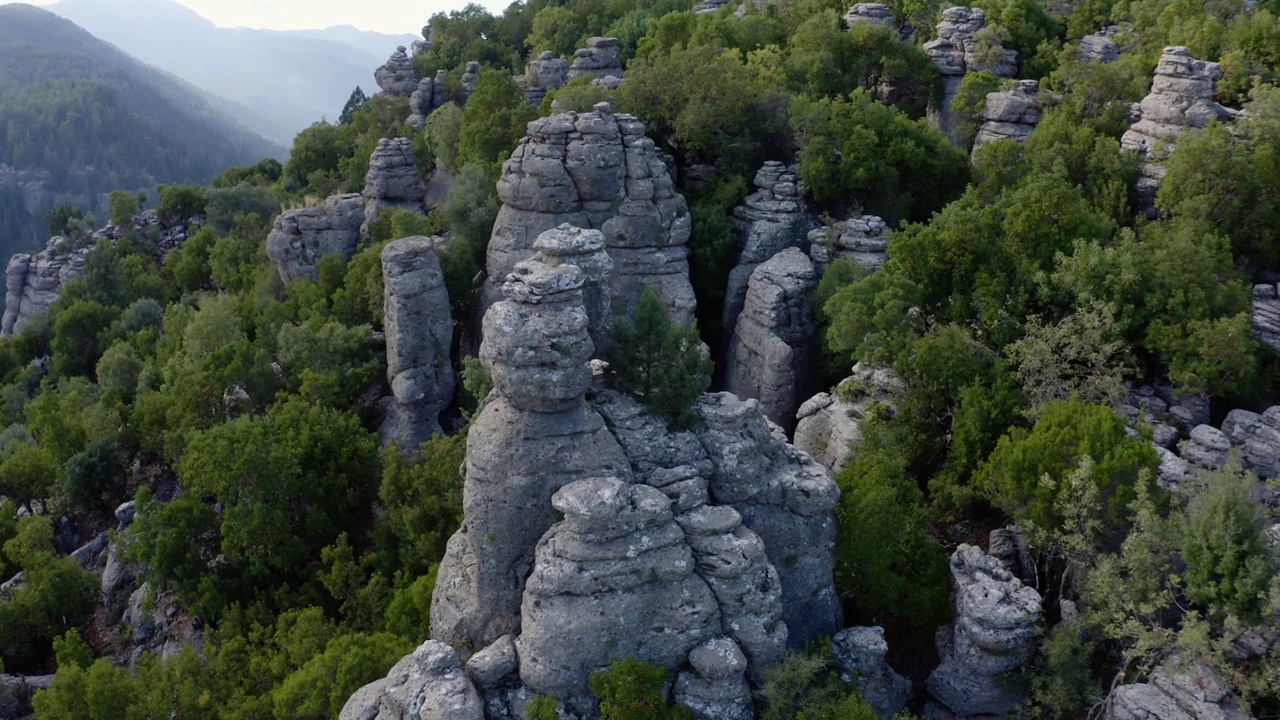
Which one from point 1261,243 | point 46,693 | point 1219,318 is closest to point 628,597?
point 46,693

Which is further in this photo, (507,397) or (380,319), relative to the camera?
(380,319)

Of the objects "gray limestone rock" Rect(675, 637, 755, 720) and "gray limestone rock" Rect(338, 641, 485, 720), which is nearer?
"gray limestone rock" Rect(338, 641, 485, 720)

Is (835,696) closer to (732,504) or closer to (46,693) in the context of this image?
(732,504)

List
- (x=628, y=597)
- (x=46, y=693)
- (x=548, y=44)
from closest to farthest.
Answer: (x=628, y=597), (x=46, y=693), (x=548, y=44)

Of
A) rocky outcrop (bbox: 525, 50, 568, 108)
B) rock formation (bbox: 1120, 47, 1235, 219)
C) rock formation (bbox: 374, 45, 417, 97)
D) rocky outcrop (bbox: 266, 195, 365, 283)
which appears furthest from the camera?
rock formation (bbox: 374, 45, 417, 97)

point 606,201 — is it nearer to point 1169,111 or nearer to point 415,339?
point 415,339

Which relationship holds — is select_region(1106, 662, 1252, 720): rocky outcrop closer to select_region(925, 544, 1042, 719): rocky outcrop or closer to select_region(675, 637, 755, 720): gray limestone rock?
select_region(925, 544, 1042, 719): rocky outcrop

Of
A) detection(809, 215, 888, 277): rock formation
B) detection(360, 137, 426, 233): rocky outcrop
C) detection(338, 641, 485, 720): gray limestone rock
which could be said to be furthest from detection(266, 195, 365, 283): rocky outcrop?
detection(338, 641, 485, 720): gray limestone rock
